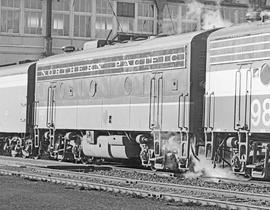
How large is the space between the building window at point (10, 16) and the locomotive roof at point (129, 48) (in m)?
35.9

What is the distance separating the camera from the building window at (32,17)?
61.1m

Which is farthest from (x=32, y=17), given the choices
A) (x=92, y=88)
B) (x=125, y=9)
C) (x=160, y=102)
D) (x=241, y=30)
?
(x=241, y=30)

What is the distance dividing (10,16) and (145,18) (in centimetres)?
1230

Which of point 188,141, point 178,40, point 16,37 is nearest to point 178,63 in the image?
point 178,40

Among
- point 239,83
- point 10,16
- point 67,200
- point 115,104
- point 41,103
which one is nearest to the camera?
point 67,200

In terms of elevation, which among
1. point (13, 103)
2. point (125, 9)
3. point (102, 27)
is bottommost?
point (13, 103)

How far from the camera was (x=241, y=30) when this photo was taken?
17016mm

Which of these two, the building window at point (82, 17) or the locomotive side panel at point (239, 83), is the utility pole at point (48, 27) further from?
the locomotive side panel at point (239, 83)

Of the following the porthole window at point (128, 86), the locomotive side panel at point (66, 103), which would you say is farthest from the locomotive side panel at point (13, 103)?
the porthole window at point (128, 86)

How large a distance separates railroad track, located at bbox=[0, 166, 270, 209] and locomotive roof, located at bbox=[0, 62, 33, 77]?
8625 mm

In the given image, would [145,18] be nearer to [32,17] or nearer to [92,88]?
[32,17]

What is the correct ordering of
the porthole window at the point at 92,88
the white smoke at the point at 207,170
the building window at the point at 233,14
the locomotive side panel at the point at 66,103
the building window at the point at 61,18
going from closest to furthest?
the white smoke at the point at 207,170, the porthole window at the point at 92,88, the locomotive side panel at the point at 66,103, the building window at the point at 233,14, the building window at the point at 61,18

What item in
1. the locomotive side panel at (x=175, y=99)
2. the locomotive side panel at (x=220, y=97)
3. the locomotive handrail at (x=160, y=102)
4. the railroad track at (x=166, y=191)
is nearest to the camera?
the railroad track at (x=166, y=191)

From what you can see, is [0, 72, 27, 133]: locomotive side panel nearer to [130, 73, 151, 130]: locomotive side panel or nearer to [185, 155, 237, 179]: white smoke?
[130, 73, 151, 130]: locomotive side panel
